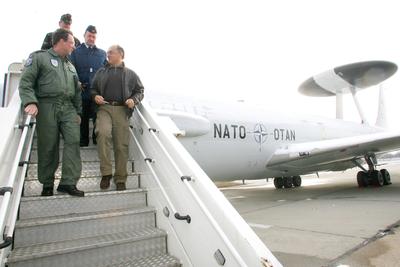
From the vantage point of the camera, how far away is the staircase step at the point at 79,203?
271 centimetres

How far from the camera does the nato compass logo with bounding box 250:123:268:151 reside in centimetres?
852

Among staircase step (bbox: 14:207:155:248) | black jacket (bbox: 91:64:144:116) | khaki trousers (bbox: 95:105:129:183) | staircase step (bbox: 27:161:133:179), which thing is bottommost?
staircase step (bbox: 14:207:155:248)

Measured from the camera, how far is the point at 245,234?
1852 millimetres

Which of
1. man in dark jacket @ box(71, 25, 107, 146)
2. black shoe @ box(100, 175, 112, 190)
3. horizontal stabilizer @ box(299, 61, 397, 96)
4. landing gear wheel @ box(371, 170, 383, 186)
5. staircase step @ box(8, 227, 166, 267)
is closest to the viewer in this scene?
staircase step @ box(8, 227, 166, 267)

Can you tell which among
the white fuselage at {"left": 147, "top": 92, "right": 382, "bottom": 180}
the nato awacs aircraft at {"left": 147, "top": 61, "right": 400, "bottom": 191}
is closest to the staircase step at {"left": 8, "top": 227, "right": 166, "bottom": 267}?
the nato awacs aircraft at {"left": 147, "top": 61, "right": 400, "bottom": 191}

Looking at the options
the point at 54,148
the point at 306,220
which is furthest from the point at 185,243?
the point at 306,220

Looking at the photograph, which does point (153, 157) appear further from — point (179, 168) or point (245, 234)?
point (245, 234)

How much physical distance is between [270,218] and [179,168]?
3608mm

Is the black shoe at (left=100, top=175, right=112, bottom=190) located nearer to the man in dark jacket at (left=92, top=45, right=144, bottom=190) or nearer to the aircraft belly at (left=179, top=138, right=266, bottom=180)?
the man in dark jacket at (left=92, top=45, right=144, bottom=190)

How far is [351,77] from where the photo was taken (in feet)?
44.8

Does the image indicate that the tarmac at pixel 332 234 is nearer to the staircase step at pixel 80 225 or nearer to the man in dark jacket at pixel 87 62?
the staircase step at pixel 80 225

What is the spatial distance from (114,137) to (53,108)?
2.26 ft

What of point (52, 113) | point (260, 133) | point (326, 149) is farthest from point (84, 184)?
point (326, 149)

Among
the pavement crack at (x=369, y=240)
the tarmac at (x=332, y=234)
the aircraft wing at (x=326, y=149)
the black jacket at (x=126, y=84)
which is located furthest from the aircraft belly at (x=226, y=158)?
the pavement crack at (x=369, y=240)
